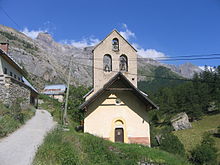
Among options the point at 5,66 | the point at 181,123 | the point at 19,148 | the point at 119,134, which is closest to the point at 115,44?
the point at 119,134

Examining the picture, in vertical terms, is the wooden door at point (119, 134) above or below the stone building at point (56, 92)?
below

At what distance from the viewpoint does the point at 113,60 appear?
18.9 m

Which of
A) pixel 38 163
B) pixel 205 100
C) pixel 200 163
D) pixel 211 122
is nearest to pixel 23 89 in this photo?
pixel 38 163

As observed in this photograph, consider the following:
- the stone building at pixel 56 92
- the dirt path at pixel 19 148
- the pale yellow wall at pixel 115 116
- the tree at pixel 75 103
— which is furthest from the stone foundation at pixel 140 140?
the stone building at pixel 56 92

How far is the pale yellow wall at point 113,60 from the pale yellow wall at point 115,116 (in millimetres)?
1806

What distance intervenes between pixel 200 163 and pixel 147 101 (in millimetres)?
22440

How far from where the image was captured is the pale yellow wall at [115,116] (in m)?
17.1

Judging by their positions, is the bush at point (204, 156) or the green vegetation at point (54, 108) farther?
the bush at point (204, 156)

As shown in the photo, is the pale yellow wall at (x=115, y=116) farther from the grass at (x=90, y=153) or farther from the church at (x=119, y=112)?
the grass at (x=90, y=153)

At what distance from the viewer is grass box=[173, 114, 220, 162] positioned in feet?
167

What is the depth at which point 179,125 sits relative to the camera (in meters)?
66.9

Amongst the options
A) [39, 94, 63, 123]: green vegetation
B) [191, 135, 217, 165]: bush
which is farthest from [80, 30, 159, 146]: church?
[191, 135, 217, 165]: bush

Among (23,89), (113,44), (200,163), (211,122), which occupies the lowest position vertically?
(200,163)

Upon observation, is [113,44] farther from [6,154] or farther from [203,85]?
[203,85]
